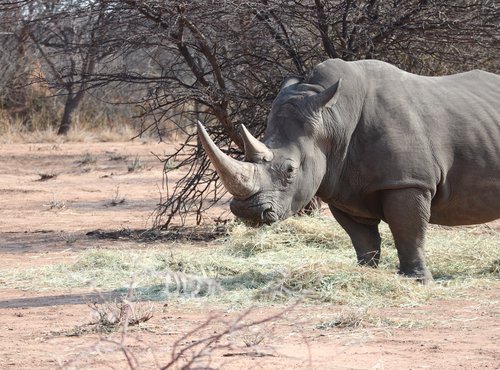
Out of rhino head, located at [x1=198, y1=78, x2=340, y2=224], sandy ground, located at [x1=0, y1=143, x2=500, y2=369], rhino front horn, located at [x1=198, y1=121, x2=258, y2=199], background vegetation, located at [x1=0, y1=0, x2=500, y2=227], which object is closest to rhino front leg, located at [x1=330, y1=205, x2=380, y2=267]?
rhino head, located at [x1=198, y1=78, x2=340, y2=224]

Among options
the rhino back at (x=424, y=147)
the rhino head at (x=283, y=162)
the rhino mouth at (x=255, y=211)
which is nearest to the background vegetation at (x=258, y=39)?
the rhino back at (x=424, y=147)

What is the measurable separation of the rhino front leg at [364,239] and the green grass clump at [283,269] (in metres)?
0.17

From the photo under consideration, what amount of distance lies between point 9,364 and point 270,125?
125 inches

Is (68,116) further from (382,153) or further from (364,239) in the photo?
(382,153)

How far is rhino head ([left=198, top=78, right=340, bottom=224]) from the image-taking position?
25.7ft

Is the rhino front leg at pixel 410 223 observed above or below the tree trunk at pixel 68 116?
above

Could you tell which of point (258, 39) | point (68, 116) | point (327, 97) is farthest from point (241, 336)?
point (68, 116)

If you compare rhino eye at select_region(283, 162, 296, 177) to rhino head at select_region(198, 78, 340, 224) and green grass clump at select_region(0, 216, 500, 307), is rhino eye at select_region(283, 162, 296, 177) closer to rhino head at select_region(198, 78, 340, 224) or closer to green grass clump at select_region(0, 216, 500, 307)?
rhino head at select_region(198, 78, 340, 224)

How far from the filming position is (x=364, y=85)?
28.4 feet

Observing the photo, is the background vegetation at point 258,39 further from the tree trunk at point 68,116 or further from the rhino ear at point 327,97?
the tree trunk at point 68,116

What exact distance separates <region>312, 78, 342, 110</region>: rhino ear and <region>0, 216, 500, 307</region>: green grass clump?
1192 millimetres

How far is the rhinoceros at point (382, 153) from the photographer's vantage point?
827 cm

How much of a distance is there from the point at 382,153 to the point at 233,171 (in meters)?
1.29

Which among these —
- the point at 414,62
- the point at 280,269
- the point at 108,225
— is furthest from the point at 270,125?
the point at 108,225
